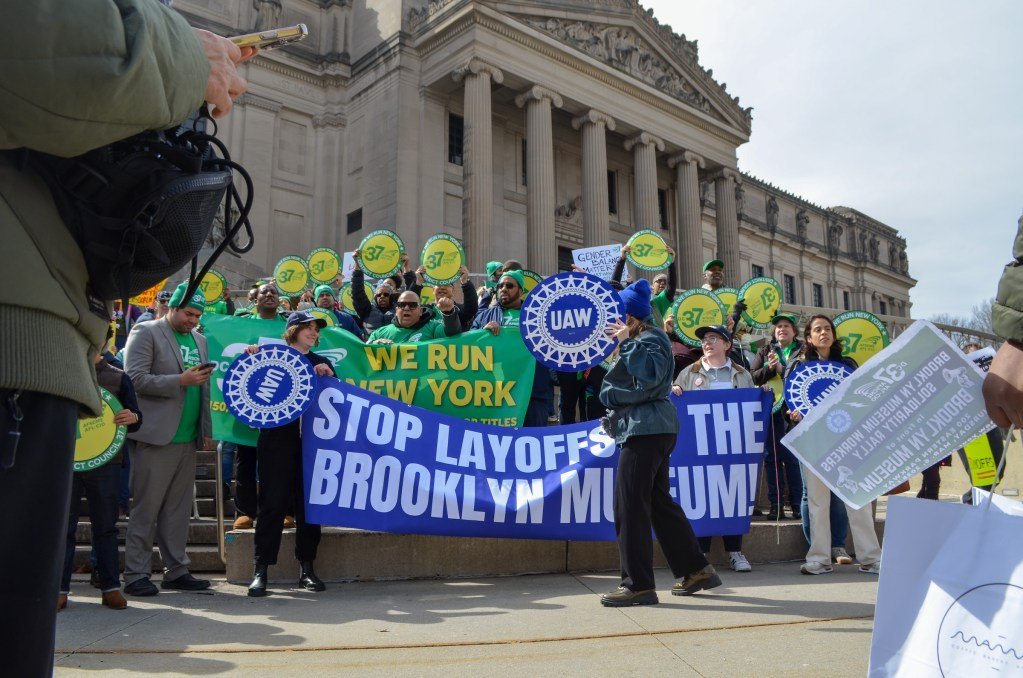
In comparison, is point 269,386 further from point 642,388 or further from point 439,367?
point 642,388

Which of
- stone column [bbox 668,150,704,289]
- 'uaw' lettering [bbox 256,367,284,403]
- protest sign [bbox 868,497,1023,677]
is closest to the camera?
protest sign [bbox 868,497,1023,677]

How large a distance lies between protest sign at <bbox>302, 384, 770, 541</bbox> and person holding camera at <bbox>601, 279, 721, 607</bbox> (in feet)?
3.67

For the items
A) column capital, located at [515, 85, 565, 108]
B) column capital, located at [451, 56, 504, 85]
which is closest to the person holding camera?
column capital, located at [451, 56, 504, 85]

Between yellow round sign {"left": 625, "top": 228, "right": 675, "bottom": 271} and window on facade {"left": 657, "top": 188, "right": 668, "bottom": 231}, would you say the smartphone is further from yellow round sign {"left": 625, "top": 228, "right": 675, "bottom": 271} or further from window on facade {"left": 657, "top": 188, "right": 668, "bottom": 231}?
window on facade {"left": 657, "top": 188, "right": 668, "bottom": 231}

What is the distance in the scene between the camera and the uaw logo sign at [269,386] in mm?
5965

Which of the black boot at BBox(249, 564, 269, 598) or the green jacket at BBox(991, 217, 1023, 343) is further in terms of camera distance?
the black boot at BBox(249, 564, 269, 598)

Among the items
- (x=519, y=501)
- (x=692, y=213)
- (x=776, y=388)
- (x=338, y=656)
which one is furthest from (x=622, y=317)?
(x=692, y=213)

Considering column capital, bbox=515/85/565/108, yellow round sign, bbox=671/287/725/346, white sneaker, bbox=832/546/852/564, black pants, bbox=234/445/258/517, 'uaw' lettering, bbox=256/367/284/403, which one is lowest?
white sneaker, bbox=832/546/852/564

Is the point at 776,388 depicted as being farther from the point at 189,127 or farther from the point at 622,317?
the point at 189,127

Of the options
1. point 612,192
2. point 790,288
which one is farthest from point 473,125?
point 790,288

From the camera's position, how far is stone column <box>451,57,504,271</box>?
86.8 ft

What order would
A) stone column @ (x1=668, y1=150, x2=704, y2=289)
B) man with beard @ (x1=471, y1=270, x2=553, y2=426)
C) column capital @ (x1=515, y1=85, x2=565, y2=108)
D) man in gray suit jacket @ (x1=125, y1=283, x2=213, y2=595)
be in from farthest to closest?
stone column @ (x1=668, y1=150, x2=704, y2=289) < column capital @ (x1=515, y1=85, x2=565, y2=108) < man with beard @ (x1=471, y1=270, x2=553, y2=426) < man in gray suit jacket @ (x1=125, y1=283, x2=213, y2=595)

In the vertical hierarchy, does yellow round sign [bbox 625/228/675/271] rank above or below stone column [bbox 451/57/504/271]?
below

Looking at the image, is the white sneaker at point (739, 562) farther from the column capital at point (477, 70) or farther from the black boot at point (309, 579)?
the column capital at point (477, 70)
